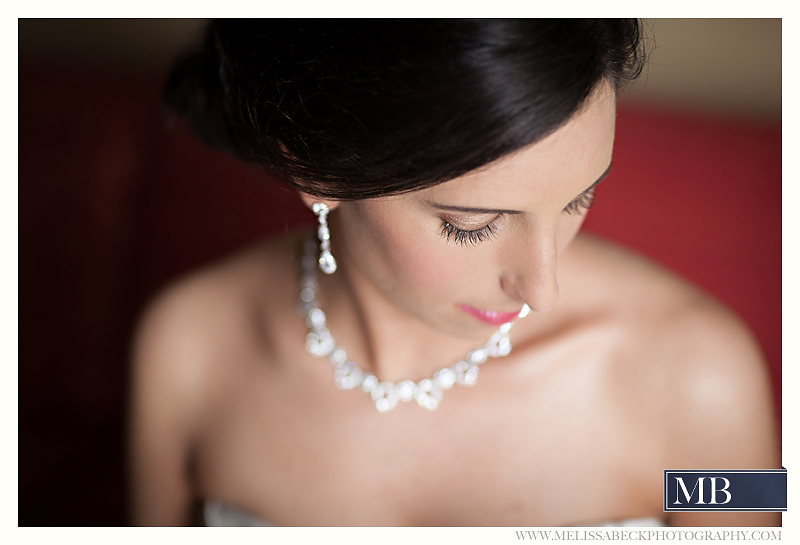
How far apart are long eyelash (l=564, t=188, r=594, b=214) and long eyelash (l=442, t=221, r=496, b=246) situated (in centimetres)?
8

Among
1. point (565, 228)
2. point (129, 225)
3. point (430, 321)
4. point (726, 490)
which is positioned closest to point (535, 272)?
point (565, 228)

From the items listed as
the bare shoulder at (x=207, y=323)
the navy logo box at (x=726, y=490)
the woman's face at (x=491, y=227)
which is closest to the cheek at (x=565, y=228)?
the woman's face at (x=491, y=227)

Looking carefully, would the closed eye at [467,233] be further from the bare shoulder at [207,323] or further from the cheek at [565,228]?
the bare shoulder at [207,323]

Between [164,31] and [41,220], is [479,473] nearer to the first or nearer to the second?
[41,220]

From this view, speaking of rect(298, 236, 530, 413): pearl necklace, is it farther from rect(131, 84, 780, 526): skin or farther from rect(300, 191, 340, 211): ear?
rect(300, 191, 340, 211): ear

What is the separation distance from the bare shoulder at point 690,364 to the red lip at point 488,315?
0.25 m

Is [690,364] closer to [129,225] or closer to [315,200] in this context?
[315,200]

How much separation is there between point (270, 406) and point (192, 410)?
0.18 m

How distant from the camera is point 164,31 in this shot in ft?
5.25

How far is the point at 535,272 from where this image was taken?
0.64 metres

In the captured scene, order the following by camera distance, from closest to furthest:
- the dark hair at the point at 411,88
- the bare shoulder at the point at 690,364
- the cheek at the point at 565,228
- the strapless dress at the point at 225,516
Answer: the dark hair at the point at 411,88 → the cheek at the point at 565,228 → the bare shoulder at the point at 690,364 → the strapless dress at the point at 225,516

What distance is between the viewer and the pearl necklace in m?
1.02

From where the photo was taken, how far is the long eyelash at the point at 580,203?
2.06ft

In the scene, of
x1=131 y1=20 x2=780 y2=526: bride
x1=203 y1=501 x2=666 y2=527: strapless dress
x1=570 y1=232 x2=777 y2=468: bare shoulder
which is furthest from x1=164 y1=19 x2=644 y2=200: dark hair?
x1=203 y1=501 x2=666 y2=527: strapless dress
